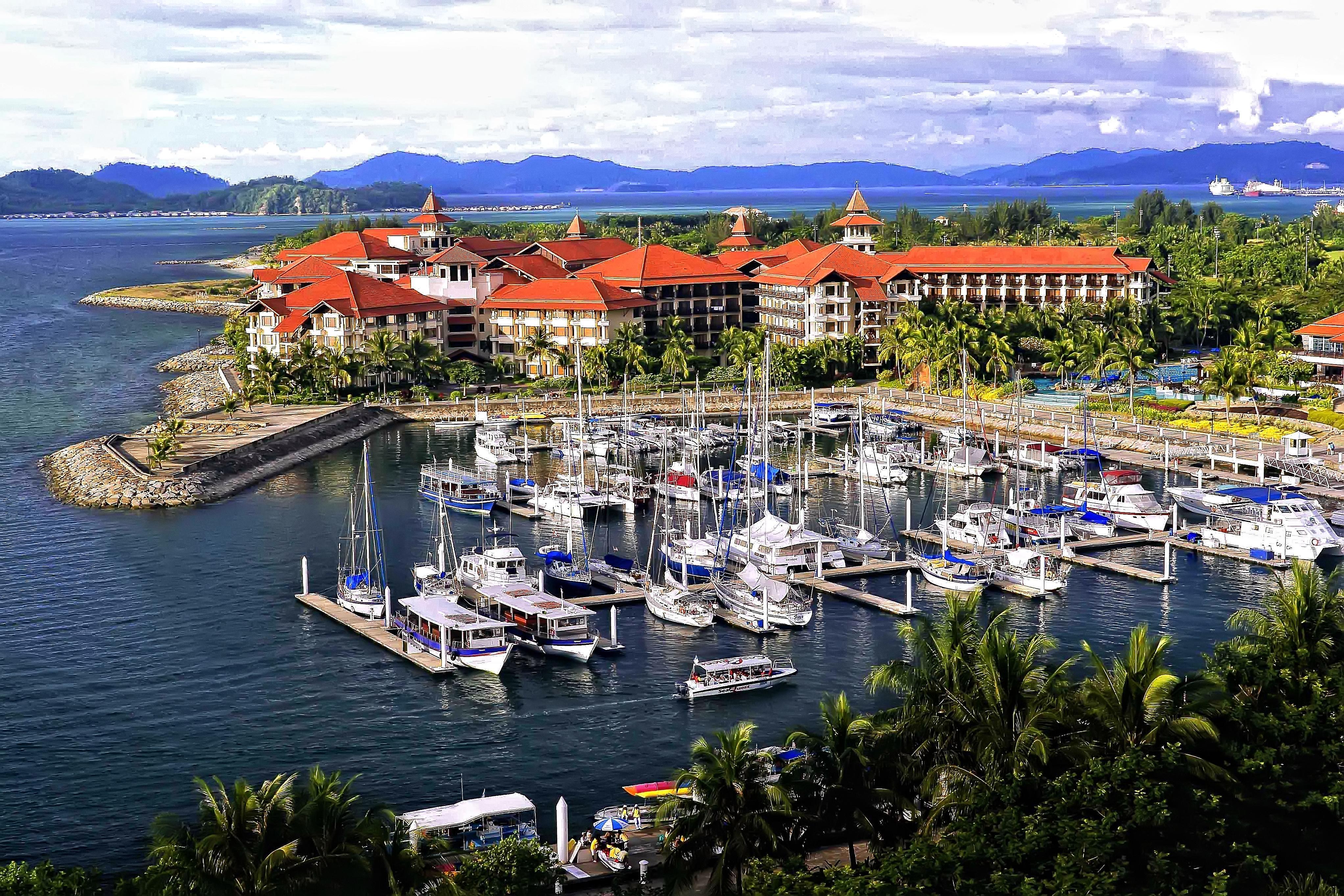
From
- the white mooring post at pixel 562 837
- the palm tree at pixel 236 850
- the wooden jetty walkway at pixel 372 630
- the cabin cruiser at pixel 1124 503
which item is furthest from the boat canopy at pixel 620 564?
the palm tree at pixel 236 850

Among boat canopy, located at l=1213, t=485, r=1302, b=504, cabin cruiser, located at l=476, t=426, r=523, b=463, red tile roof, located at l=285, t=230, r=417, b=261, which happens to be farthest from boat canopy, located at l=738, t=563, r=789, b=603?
red tile roof, located at l=285, t=230, r=417, b=261

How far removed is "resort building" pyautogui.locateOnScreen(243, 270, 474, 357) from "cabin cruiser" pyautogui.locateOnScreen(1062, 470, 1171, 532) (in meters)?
47.9

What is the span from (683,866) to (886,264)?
84.0m

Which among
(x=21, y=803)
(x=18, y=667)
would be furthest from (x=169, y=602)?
(x=21, y=803)

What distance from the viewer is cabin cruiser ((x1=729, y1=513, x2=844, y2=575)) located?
169 ft

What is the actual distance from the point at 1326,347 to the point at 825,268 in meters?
31.6

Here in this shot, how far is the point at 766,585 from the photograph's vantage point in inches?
1852

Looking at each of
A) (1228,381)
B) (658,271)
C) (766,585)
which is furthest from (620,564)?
(658,271)

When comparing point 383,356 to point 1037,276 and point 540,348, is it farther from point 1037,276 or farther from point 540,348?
point 1037,276

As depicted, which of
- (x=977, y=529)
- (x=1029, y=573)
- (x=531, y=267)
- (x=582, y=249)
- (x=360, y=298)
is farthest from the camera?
(x=582, y=249)

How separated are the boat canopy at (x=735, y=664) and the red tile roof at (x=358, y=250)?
269ft

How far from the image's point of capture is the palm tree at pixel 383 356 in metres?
91.1

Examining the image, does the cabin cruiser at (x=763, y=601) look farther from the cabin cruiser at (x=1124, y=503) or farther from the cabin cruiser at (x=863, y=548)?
the cabin cruiser at (x=1124, y=503)

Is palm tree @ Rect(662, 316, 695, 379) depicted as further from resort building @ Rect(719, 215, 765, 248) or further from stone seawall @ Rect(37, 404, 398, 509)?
resort building @ Rect(719, 215, 765, 248)
